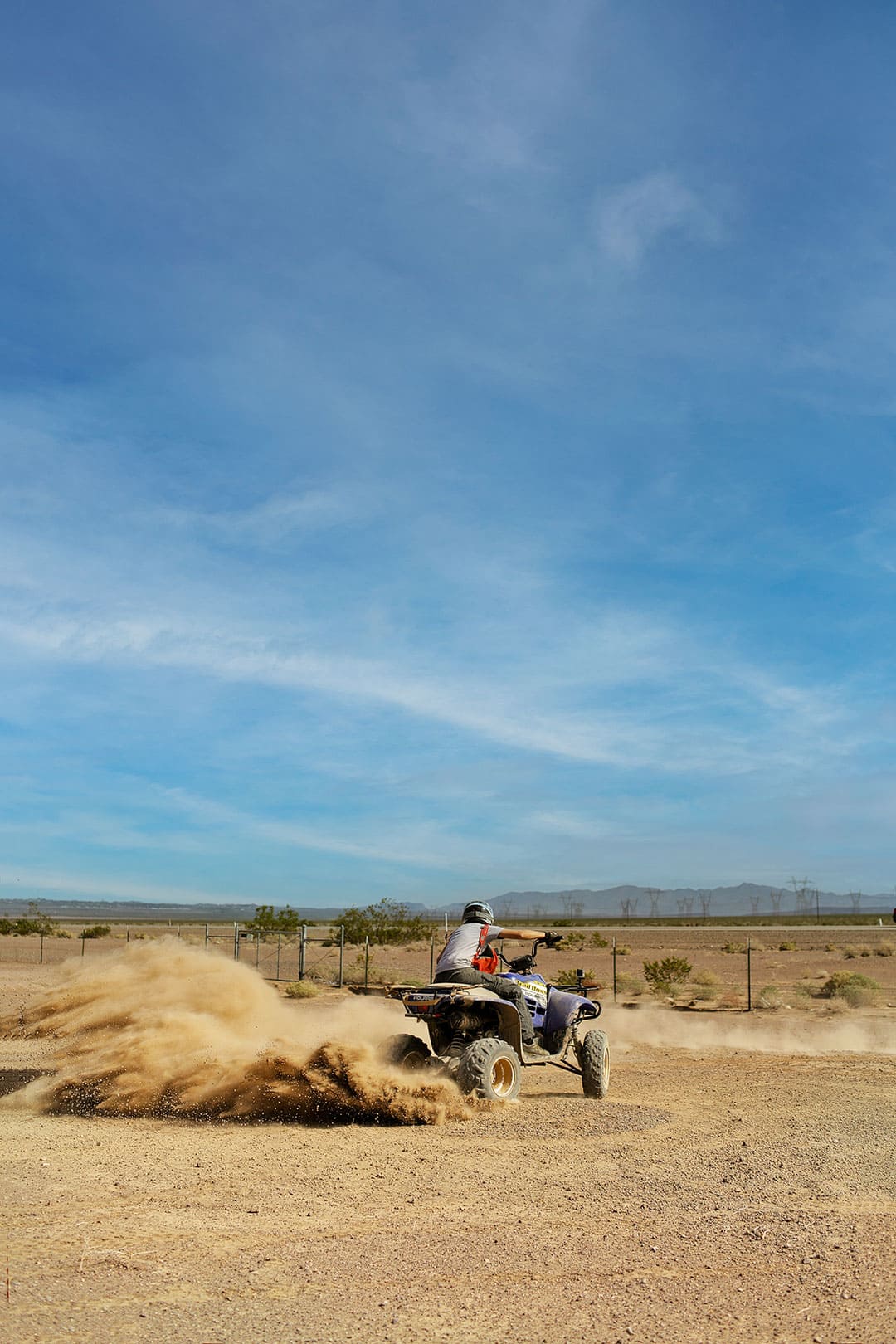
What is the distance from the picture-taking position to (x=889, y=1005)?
2967cm

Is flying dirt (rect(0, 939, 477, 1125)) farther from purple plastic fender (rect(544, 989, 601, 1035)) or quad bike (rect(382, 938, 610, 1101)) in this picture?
purple plastic fender (rect(544, 989, 601, 1035))

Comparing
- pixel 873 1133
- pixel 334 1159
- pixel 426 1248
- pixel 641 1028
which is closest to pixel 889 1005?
pixel 641 1028

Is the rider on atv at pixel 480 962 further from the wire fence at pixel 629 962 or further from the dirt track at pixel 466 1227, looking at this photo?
the wire fence at pixel 629 962

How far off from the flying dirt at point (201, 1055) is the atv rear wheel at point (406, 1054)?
0.52 feet

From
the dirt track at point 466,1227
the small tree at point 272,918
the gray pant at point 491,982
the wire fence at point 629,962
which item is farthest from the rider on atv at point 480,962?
the small tree at point 272,918

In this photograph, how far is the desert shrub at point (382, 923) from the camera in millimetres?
43750

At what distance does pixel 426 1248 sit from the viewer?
712cm

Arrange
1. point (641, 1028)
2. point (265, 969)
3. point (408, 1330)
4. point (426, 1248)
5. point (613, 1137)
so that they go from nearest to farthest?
point (408, 1330)
point (426, 1248)
point (613, 1137)
point (641, 1028)
point (265, 969)

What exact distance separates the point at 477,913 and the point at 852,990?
21.1m

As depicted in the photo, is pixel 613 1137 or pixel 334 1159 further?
pixel 613 1137

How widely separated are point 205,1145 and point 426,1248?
4.00 m

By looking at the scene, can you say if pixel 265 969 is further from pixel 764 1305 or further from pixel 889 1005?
pixel 764 1305

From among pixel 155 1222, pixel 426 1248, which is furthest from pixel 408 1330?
pixel 155 1222

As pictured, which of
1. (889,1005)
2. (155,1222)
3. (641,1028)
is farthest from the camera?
(889,1005)
